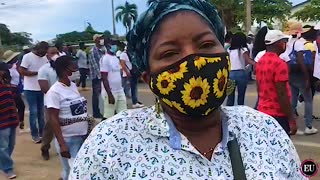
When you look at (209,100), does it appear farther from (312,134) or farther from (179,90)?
(312,134)

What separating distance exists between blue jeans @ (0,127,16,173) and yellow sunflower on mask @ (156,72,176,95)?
16.0 feet

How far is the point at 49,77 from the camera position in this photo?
23.6ft

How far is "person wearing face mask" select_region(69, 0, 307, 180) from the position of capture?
5.56 ft

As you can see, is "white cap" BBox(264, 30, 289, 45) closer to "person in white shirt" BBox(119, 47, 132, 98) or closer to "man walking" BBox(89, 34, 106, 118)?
"man walking" BBox(89, 34, 106, 118)

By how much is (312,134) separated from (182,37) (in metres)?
6.21

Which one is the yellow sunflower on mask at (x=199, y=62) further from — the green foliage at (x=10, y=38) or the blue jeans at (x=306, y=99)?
the green foliage at (x=10, y=38)

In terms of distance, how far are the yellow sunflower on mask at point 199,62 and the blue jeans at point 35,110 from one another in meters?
6.77

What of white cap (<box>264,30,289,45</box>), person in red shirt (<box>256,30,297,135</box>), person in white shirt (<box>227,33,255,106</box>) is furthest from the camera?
person in white shirt (<box>227,33,255,106</box>)

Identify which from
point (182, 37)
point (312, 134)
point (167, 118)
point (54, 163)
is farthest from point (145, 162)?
point (312, 134)

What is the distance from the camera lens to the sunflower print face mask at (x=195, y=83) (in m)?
1.70

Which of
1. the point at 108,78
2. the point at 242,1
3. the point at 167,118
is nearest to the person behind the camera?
the point at 167,118

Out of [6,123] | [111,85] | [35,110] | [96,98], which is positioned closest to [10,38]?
[96,98]

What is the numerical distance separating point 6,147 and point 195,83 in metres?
5.12

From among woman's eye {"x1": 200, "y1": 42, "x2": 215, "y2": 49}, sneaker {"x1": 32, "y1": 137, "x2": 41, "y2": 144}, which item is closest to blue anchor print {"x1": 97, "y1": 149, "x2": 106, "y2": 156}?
woman's eye {"x1": 200, "y1": 42, "x2": 215, "y2": 49}
